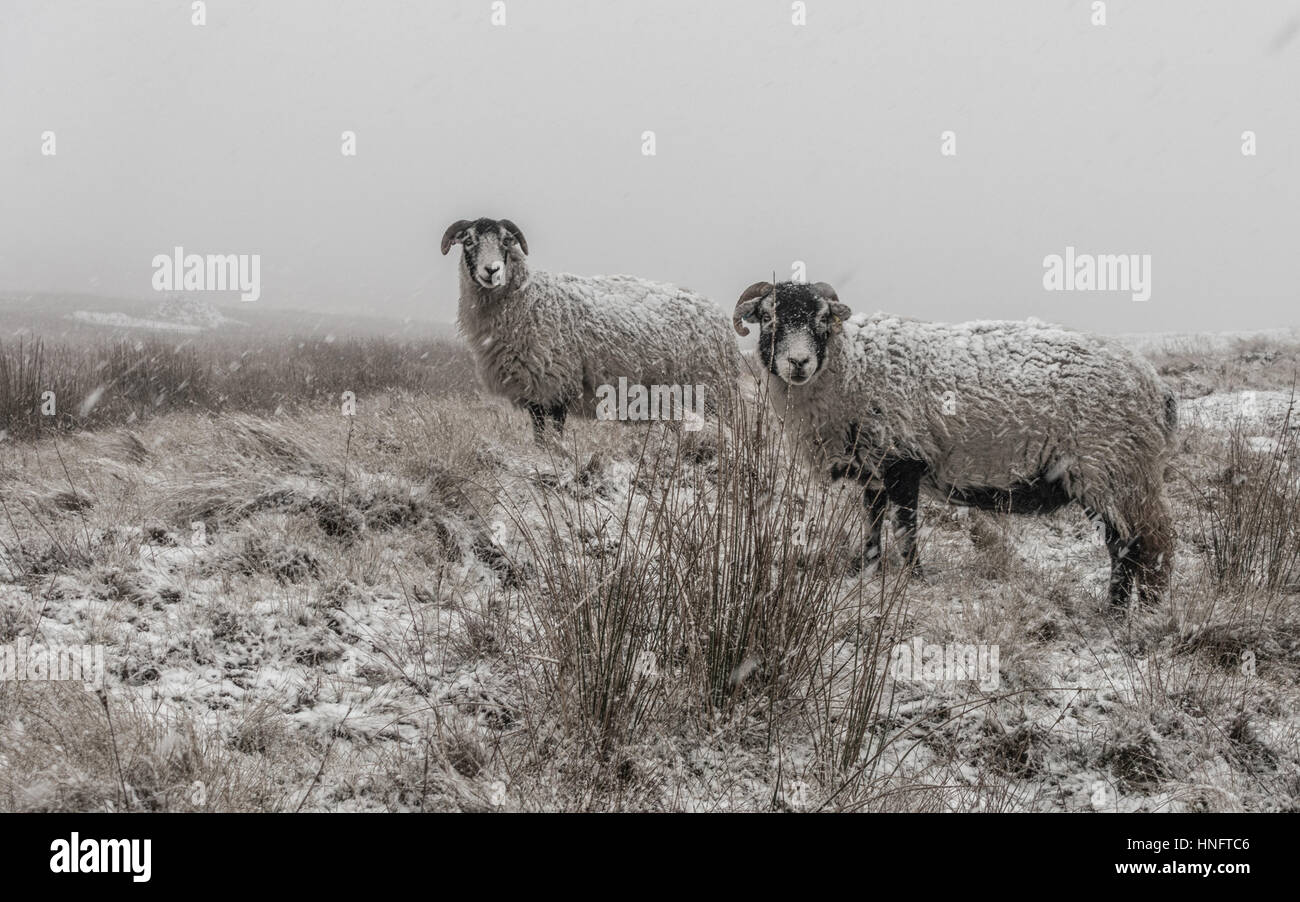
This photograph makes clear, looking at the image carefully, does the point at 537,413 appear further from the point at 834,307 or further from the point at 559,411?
the point at 834,307

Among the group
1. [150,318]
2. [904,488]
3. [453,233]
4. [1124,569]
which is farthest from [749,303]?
[150,318]

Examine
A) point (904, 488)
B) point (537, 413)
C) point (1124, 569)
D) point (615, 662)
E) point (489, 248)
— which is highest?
point (489, 248)

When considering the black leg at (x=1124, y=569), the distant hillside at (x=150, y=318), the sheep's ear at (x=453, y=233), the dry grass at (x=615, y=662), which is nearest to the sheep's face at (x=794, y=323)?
the dry grass at (x=615, y=662)

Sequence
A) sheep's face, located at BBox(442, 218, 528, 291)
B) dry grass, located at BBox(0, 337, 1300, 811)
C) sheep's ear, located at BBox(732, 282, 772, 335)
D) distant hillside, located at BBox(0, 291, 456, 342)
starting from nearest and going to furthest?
dry grass, located at BBox(0, 337, 1300, 811) < sheep's ear, located at BBox(732, 282, 772, 335) < sheep's face, located at BBox(442, 218, 528, 291) < distant hillside, located at BBox(0, 291, 456, 342)

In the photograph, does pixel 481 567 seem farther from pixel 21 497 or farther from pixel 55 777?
pixel 21 497

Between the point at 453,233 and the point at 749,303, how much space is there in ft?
10.4

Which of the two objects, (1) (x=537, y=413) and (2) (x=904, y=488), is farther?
(1) (x=537, y=413)

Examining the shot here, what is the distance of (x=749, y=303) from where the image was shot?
4766mm

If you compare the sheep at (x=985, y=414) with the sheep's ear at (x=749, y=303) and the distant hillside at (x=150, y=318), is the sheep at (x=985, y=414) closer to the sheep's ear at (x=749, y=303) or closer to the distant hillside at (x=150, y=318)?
the sheep's ear at (x=749, y=303)

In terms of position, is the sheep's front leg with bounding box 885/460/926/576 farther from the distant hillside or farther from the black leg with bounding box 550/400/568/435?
the distant hillside

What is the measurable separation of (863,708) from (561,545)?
108cm

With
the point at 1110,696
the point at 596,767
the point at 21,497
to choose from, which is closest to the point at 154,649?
the point at 596,767

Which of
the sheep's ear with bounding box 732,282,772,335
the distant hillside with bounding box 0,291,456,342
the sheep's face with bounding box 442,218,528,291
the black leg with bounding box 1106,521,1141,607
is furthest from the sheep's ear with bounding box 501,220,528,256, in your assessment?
the distant hillside with bounding box 0,291,456,342

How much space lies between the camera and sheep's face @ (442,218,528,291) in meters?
6.56
